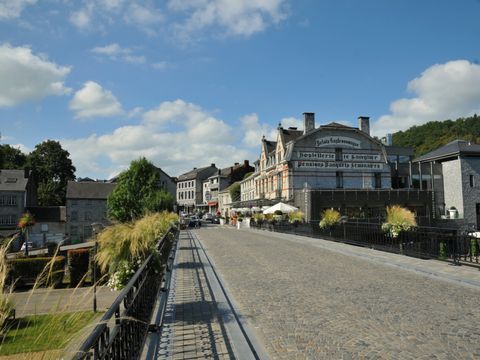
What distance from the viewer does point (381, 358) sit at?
4.43 m

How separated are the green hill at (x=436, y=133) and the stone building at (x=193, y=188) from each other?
4583 cm

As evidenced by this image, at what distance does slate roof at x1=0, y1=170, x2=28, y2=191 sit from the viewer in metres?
49.8

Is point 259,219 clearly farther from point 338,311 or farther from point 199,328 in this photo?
point 199,328

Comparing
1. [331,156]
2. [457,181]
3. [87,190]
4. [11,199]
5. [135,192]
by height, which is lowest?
[11,199]

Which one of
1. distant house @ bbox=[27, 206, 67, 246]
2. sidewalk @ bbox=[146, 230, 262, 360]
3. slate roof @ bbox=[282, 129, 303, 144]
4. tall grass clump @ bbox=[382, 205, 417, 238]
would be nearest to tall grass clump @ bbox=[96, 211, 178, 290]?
sidewalk @ bbox=[146, 230, 262, 360]

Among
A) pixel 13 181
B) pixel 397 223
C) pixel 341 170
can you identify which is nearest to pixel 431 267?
pixel 397 223

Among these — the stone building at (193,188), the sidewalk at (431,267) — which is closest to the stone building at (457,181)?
Result: the sidewalk at (431,267)

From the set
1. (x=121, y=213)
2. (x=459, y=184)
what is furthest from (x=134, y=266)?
(x=121, y=213)

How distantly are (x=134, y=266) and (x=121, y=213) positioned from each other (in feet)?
140

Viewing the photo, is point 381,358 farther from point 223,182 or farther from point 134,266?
point 223,182

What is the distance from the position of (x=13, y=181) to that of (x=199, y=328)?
181ft

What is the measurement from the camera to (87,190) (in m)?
59.8

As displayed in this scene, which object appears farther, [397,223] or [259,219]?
[259,219]

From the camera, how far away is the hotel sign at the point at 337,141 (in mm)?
38969
